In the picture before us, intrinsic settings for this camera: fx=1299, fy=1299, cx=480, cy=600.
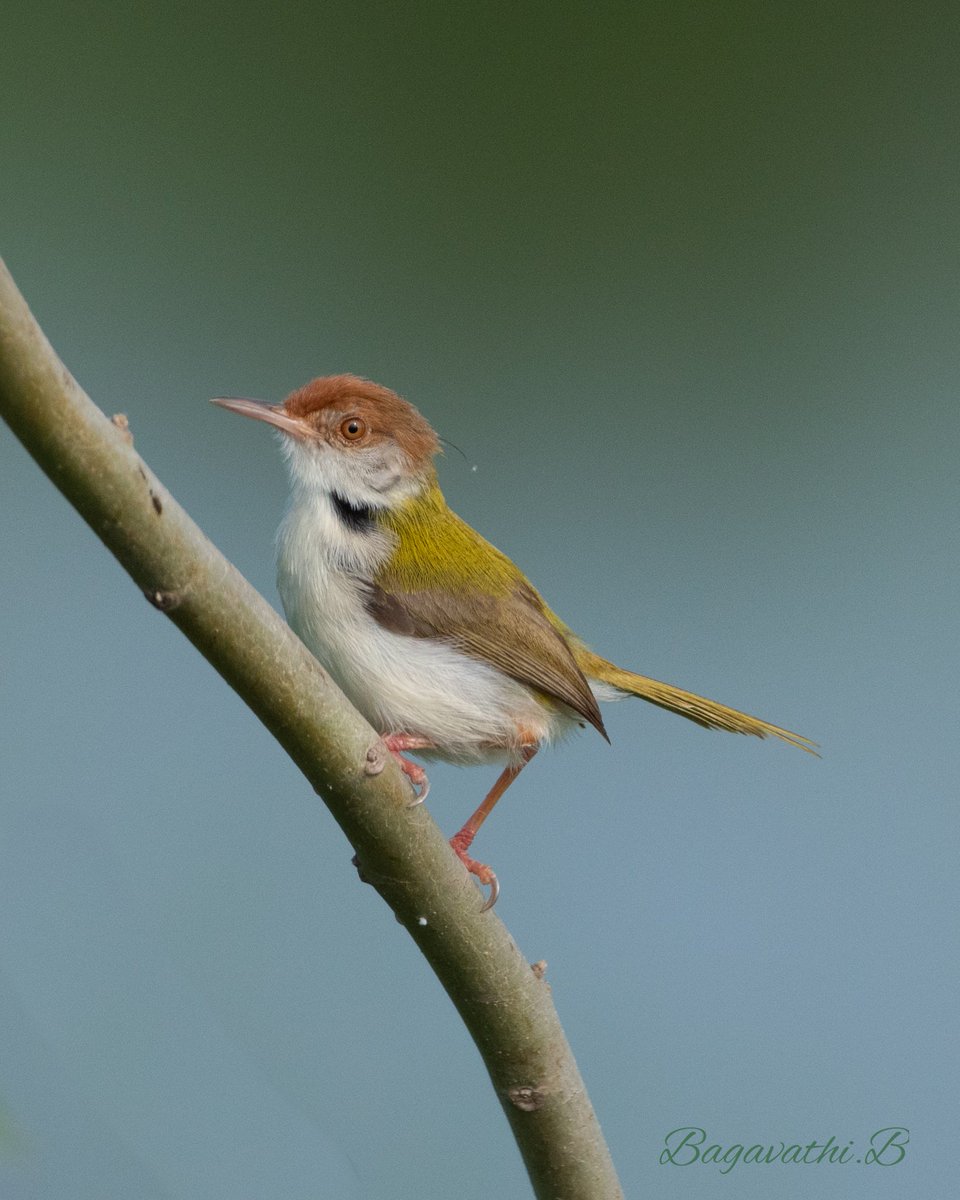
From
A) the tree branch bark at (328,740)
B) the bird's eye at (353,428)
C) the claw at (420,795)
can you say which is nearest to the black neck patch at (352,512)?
the bird's eye at (353,428)

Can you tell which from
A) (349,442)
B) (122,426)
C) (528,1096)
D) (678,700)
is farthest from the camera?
(678,700)

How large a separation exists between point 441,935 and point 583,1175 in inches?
19.1

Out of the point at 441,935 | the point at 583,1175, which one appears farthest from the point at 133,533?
the point at 583,1175

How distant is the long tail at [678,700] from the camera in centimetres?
278

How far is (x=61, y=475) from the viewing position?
3.77 ft

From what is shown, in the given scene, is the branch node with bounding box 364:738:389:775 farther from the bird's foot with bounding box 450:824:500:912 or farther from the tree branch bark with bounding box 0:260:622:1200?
the bird's foot with bounding box 450:824:500:912

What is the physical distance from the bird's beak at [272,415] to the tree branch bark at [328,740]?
932 millimetres

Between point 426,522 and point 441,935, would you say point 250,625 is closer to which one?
point 441,935

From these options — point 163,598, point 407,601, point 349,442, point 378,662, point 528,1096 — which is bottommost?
point 528,1096

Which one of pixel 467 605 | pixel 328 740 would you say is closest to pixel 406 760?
pixel 467 605

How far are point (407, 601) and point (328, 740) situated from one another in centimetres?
79

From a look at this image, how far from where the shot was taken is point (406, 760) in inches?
77.1

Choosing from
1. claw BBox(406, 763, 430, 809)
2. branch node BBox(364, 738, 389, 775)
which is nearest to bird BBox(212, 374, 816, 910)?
claw BBox(406, 763, 430, 809)

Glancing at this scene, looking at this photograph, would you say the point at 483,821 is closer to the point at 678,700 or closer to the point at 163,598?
the point at 678,700
